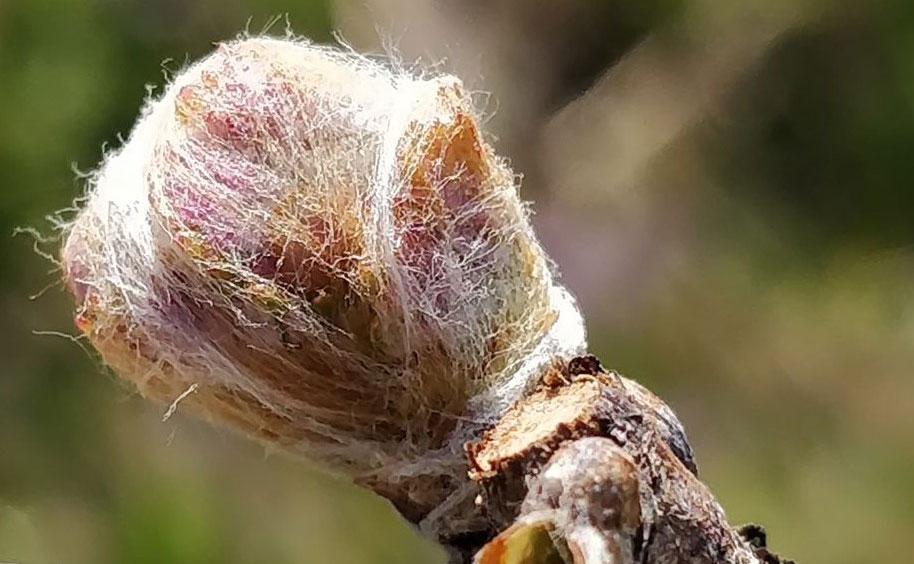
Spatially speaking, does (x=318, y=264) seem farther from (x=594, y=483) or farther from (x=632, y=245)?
(x=632, y=245)

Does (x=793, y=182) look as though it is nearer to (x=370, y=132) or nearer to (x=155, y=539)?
(x=155, y=539)

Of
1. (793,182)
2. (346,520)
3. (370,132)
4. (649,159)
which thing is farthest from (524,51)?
(370,132)

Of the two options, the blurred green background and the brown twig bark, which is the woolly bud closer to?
the brown twig bark

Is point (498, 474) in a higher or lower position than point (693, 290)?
lower

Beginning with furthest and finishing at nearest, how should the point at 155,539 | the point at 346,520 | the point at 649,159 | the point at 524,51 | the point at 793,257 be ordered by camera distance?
the point at 524,51
the point at 649,159
the point at 793,257
the point at 346,520
the point at 155,539

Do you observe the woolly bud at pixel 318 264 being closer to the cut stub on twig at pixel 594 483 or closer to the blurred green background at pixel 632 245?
the cut stub on twig at pixel 594 483

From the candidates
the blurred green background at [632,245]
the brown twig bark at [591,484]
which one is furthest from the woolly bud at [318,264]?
the blurred green background at [632,245]
